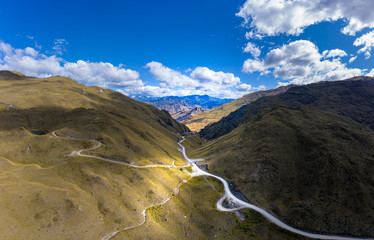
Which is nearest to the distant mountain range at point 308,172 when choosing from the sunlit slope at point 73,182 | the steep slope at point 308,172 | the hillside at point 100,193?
the steep slope at point 308,172

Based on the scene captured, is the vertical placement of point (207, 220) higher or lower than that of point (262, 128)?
lower

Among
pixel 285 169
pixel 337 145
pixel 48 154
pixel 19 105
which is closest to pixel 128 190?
pixel 48 154

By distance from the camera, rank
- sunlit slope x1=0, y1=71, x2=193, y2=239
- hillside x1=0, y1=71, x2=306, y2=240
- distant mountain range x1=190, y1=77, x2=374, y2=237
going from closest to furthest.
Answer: sunlit slope x1=0, y1=71, x2=193, y2=239
hillside x1=0, y1=71, x2=306, y2=240
distant mountain range x1=190, y1=77, x2=374, y2=237

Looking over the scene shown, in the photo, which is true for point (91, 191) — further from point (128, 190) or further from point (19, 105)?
point (19, 105)

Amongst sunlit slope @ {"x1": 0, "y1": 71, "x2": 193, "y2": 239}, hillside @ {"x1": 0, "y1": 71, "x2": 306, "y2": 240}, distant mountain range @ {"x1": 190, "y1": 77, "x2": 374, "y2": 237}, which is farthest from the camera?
distant mountain range @ {"x1": 190, "y1": 77, "x2": 374, "y2": 237}

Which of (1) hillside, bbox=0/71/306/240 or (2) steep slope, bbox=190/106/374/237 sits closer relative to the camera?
(1) hillside, bbox=0/71/306/240

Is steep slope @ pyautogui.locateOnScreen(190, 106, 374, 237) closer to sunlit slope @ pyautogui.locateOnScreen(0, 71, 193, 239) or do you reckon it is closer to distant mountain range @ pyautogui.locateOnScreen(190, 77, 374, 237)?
distant mountain range @ pyautogui.locateOnScreen(190, 77, 374, 237)

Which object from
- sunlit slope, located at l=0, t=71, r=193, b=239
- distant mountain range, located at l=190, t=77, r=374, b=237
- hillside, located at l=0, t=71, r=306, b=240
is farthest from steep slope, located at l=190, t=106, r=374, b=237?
sunlit slope, located at l=0, t=71, r=193, b=239
